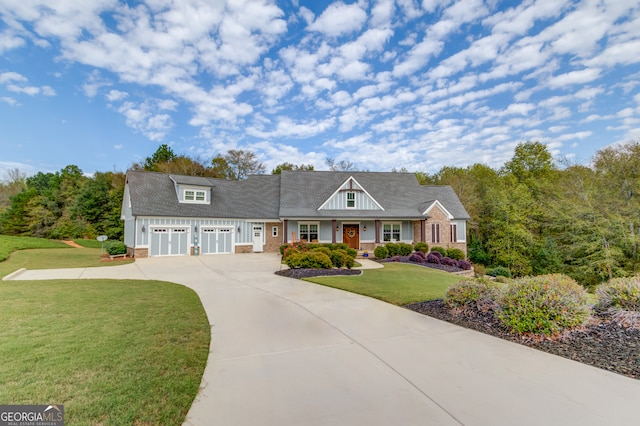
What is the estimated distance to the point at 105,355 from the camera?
4.19 metres

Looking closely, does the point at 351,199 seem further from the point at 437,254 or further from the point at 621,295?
the point at 621,295

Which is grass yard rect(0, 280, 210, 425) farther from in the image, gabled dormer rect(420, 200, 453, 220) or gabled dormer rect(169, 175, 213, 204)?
gabled dormer rect(420, 200, 453, 220)

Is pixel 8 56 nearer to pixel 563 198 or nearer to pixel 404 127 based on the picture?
pixel 404 127

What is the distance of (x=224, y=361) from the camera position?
13.4 feet

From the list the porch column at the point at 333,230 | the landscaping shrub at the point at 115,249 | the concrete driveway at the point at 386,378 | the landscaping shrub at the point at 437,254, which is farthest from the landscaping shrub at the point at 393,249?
the landscaping shrub at the point at 115,249

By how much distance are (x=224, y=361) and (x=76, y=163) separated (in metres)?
49.3

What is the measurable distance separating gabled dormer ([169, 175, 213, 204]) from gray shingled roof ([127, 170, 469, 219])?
0.26 ft

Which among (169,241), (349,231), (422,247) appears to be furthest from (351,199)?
(169,241)

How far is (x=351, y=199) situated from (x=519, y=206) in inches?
682

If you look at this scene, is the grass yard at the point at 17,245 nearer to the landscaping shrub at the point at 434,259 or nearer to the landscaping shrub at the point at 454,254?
the landscaping shrub at the point at 434,259

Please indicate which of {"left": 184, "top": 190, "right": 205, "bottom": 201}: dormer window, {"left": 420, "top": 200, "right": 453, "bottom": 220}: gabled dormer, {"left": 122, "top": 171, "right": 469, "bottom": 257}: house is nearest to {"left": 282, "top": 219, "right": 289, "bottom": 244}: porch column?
{"left": 122, "top": 171, "right": 469, "bottom": 257}: house

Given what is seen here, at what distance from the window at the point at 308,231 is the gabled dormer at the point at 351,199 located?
1.87m

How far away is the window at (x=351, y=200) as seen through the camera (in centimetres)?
2359

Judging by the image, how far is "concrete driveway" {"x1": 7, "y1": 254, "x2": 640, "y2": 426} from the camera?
2.82m
